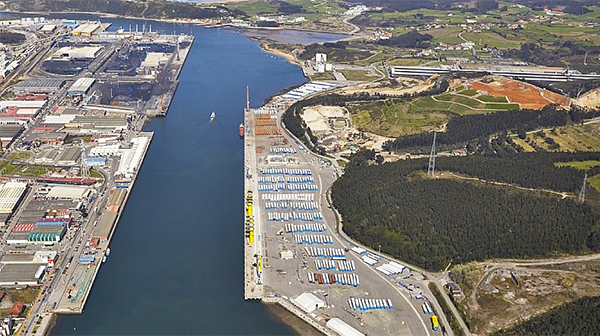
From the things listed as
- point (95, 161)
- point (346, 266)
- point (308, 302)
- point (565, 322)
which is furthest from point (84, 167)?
point (565, 322)

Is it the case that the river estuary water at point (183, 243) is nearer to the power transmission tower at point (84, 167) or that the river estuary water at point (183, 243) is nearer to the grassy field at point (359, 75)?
the power transmission tower at point (84, 167)

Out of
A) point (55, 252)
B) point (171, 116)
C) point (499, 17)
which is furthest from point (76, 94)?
point (499, 17)

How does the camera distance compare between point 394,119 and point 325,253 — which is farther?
point 394,119

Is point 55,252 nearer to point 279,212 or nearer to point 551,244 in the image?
point 279,212

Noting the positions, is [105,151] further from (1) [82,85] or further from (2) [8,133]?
(1) [82,85]

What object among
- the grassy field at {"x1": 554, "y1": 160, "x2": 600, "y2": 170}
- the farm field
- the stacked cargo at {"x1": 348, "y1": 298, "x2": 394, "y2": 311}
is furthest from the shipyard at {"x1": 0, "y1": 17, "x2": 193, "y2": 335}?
the farm field

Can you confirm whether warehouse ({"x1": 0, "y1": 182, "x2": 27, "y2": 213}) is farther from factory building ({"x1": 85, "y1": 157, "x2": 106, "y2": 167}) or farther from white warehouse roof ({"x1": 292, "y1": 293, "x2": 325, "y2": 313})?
white warehouse roof ({"x1": 292, "y1": 293, "x2": 325, "y2": 313})

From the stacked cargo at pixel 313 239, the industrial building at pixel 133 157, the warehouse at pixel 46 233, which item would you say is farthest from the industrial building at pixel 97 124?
the stacked cargo at pixel 313 239

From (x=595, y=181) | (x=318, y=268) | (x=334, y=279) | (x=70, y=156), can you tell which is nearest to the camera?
(x=334, y=279)
